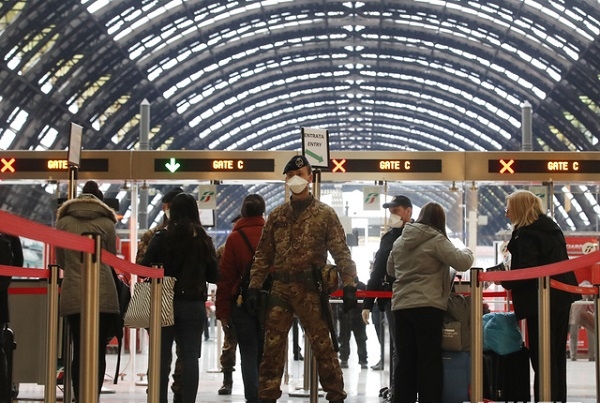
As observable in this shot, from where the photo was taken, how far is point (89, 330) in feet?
19.0

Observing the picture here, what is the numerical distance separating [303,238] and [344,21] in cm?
3347

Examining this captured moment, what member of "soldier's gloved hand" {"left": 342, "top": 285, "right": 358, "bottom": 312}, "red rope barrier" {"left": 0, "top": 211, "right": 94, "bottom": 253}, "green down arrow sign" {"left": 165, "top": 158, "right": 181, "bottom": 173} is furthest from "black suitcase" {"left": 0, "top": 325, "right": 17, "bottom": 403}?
"green down arrow sign" {"left": 165, "top": 158, "right": 181, "bottom": 173}

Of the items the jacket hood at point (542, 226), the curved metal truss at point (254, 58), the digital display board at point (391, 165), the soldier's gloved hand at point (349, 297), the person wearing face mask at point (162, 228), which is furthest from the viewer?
the curved metal truss at point (254, 58)

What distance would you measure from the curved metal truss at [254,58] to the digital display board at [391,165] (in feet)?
49.9

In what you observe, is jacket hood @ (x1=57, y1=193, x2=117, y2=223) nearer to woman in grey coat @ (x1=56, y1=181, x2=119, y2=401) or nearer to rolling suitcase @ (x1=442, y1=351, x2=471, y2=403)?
woman in grey coat @ (x1=56, y1=181, x2=119, y2=401)

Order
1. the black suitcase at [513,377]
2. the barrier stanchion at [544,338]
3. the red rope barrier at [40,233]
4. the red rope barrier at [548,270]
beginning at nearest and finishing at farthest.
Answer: the red rope barrier at [40,233] → the red rope barrier at [548,270] → the barrier stanchion at [544,338] → the black suitcase at [513,377]

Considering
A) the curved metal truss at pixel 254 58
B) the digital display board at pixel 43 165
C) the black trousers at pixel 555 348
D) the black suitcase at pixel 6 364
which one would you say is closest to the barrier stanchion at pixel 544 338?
the black trousers at pixel 555 348

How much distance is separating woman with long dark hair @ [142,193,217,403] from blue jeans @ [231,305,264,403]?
0.48 m

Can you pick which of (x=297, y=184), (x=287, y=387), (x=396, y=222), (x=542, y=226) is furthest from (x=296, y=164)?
(x=287, y=387)

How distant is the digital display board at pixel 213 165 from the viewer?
15.1 metres

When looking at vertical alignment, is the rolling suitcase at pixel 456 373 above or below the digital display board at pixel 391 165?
below

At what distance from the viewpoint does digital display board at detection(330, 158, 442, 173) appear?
49.2 ft

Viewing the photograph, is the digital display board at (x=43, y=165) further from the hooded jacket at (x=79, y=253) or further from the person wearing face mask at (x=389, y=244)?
the hooded jacket at (x=79, y=253)

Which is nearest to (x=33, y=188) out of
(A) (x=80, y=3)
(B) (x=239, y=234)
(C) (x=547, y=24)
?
(A) (x=80, y=3)
